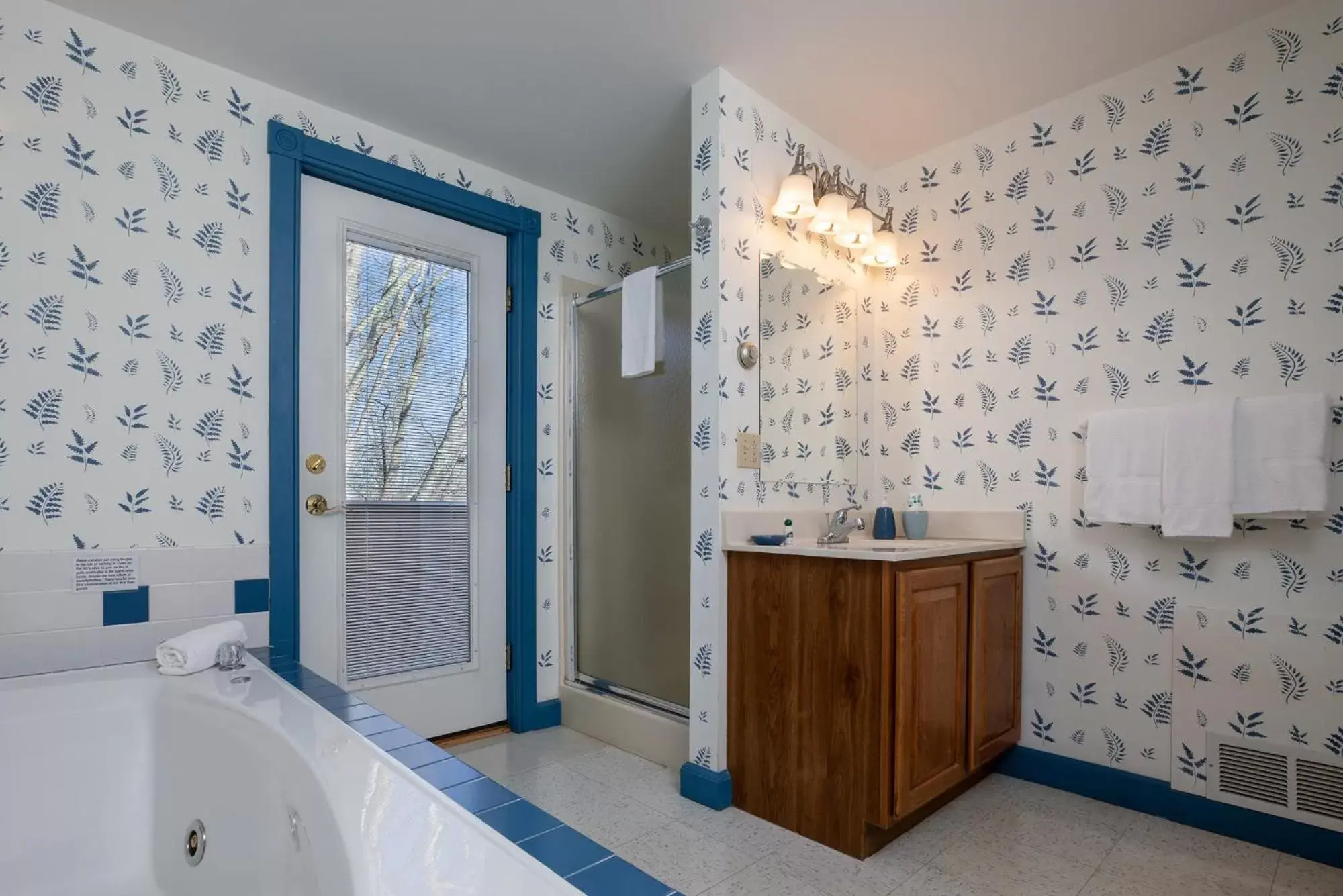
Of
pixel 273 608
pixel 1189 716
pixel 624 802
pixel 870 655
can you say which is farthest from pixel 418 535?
pixel 1189 716

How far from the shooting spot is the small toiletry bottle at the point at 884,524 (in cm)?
254

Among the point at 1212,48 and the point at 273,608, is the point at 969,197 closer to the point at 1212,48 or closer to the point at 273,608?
the point at 1212,48

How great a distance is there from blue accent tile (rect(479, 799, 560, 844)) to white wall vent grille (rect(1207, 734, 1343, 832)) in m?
1.98

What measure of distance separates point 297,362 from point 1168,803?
295cm

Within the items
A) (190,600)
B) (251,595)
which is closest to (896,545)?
(251,595)

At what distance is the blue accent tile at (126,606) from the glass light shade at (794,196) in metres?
2.19

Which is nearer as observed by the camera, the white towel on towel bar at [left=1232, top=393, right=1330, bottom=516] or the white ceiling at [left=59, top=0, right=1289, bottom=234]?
the white towel on towel bar at [left=1232, top=393, right=1330, bottom=516]

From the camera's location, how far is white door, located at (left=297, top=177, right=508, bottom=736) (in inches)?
93.7

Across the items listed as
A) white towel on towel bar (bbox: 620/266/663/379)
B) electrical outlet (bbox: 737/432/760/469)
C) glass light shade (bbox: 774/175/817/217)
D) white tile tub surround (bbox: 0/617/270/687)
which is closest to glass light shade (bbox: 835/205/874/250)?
glass light shade (bbox: 774/175/817/217)

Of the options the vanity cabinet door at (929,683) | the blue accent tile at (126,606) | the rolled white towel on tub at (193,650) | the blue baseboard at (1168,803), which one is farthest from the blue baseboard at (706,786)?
the blue accent tile at (126,606)

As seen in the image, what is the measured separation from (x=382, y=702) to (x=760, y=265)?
1.99 meters

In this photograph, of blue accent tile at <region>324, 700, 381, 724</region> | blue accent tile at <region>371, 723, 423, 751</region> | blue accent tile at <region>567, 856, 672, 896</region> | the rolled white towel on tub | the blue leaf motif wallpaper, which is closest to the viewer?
blue accent tile at <region>567, 856, 672, 896</region>

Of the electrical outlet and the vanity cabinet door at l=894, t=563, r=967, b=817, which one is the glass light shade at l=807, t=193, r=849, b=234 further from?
the vanity cabinet door at l=894, t=563, r=967, b=817

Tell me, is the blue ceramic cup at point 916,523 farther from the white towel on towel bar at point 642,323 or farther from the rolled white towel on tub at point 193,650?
the rolled white towel on tub at point 193,650
